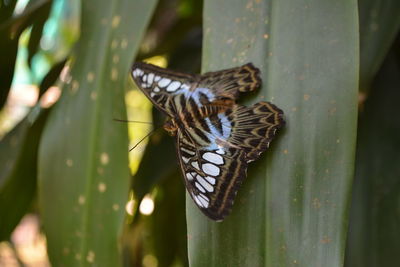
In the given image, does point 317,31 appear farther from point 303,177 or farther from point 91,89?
point 91,89

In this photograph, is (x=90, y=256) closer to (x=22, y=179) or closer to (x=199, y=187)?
(x=199, y=187)

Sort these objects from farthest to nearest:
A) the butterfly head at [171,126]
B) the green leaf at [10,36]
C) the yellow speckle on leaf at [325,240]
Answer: the green leaf at [10,36] → the butterfly head at [171,126] → the yellow speckle on leaf at [325,240]

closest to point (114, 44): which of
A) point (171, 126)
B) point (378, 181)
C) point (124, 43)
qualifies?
point (124, 43)

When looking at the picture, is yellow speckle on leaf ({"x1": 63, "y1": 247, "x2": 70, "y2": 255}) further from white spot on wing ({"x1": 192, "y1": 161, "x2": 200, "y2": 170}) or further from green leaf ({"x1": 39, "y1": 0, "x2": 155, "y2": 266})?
white spot on wing ({"x1": 192, "y1": 161, "x2": 200, "y2": 170})

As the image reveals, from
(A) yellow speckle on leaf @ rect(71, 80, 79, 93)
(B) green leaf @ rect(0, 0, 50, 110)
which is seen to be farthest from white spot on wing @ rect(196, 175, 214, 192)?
(B) green leaf @ rect(0, 0, 50, 110)

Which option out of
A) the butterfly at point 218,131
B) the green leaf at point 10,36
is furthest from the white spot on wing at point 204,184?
the green leaf at point 10,36

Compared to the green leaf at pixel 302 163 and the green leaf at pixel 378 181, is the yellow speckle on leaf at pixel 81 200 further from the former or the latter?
the green leaf at pixel 378 181

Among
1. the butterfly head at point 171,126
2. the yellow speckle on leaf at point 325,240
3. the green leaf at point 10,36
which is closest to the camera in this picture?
the yellow speckle on leaf at point 325,240
